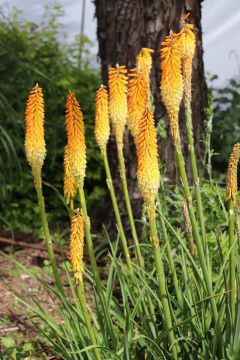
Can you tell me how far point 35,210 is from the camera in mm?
6730

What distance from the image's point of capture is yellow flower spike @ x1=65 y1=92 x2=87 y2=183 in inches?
80.6

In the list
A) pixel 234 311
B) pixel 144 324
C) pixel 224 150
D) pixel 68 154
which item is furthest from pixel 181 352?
pixel 224 150

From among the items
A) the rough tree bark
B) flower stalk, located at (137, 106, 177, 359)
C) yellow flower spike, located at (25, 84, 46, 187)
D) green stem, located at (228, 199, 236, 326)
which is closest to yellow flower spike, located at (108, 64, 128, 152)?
yellow flower spike, located at (25, 84, 46, 187)

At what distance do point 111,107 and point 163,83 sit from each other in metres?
0.33

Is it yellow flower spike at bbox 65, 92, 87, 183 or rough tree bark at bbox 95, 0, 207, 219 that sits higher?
rough tree bark at bbox 95, 0, 207, 219

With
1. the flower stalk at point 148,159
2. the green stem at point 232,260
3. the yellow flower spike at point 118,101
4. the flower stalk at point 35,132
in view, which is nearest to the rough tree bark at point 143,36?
the yellow flower spike at point 118,101

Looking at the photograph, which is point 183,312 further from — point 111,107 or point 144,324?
point 111,107

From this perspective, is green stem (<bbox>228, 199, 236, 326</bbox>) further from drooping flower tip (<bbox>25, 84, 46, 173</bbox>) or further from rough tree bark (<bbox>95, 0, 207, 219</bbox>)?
rough tree bark (<bbox>95, 0, 207, 219</bbox>)

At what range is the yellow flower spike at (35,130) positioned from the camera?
2092 mm

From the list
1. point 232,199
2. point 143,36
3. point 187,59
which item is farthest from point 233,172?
point 143,36

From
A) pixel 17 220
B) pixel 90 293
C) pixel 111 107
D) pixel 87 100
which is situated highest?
pixel 87 100

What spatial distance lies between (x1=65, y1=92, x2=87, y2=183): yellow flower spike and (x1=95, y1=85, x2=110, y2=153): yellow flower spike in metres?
0.22

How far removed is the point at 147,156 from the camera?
1.97 meters

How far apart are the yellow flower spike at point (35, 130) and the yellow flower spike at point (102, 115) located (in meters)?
0.22
